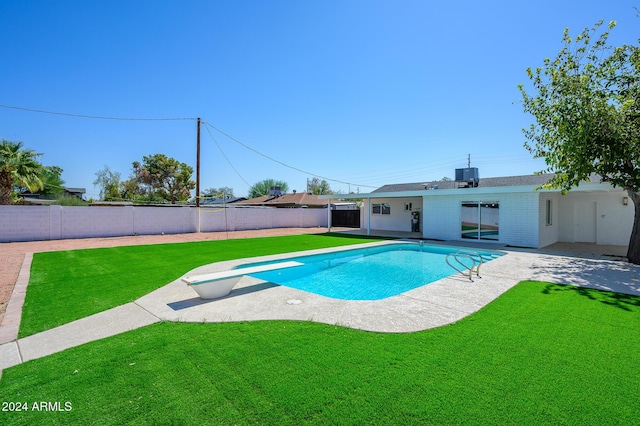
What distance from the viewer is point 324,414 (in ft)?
7.65

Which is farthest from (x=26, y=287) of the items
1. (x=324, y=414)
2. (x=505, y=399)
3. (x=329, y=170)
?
(x=329, y=170)

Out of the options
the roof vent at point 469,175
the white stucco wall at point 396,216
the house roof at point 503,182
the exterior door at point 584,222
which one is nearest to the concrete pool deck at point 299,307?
the exterior door at point 584,222

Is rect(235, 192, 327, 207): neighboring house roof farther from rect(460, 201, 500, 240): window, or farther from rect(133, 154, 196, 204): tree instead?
rect(460, 201, 500, 240): window

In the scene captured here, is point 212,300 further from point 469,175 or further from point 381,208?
point 381,208

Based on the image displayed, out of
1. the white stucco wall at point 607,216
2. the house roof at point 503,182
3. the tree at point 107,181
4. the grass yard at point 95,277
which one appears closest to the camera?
the grass yard at point 95,277

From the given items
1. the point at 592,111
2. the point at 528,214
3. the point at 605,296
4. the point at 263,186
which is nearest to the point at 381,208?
the point at 528,214

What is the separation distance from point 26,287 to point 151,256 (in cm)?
411

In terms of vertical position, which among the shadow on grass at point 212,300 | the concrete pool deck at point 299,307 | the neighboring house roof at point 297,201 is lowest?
the shadow on grass at point 212,300

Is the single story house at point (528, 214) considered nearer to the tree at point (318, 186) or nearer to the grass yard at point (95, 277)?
the grass yard at point (95, 277)

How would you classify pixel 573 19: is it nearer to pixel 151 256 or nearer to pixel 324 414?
pixel 324 414

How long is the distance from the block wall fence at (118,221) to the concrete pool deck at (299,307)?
9.72m

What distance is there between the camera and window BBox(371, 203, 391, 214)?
836 inches

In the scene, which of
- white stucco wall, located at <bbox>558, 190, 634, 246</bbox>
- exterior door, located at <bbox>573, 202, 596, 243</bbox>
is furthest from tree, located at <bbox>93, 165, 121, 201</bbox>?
exterior door, located at <bbox>573, 202, 596, 243</bbox>

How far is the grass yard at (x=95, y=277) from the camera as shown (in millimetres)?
4895
